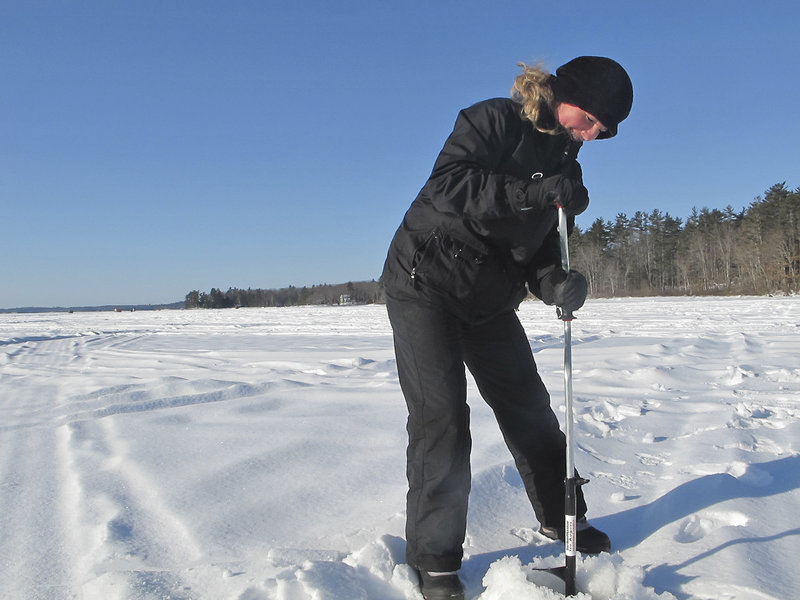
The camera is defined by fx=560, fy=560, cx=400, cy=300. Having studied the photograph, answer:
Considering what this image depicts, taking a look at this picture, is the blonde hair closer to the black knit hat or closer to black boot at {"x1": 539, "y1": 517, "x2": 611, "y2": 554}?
the black knit hat

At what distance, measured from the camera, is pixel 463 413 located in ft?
5.73

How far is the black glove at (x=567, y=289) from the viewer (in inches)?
70.8

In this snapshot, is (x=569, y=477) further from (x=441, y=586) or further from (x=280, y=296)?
(x=280, y=296)

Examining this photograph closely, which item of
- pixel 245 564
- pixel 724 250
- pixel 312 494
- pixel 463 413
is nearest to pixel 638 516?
pixel 463 413

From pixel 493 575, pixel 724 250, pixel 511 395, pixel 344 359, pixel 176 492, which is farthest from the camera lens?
pixel 724 250

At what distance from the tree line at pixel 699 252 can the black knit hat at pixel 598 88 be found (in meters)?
38.7

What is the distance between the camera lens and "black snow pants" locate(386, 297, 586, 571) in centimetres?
169

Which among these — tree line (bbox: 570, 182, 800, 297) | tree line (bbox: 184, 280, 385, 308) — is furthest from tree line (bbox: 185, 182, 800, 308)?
tree line (bbox: 184, 280, 385, 308)

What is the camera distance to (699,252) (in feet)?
165

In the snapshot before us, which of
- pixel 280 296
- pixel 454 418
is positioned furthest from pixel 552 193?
pixel 280 296

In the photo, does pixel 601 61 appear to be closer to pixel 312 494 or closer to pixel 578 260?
pixel 312 494

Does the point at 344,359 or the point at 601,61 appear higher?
the point at 601,61

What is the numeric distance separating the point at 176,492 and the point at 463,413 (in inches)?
52.3

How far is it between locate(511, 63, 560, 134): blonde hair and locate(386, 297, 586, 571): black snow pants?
654 millimetres
